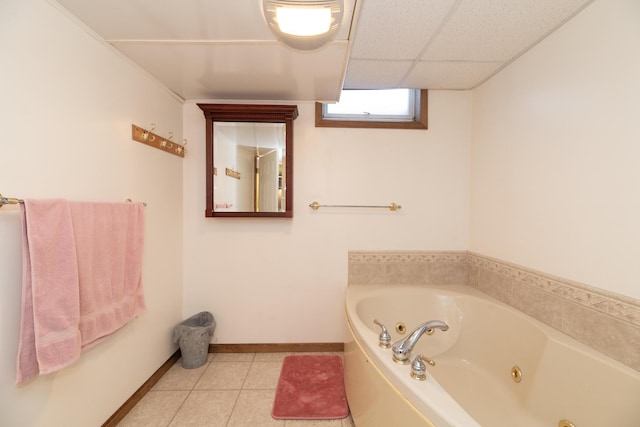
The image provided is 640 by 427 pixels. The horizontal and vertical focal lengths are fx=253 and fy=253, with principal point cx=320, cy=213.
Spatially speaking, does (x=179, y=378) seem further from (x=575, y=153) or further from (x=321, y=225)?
(x=575, y=153)

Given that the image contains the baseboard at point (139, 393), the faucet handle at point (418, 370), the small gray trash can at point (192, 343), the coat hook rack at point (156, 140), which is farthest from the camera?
the small gray trash can at point (192, 343)

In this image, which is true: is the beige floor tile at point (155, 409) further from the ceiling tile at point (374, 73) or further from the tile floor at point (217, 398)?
the ceiling tile at point (374, 73)

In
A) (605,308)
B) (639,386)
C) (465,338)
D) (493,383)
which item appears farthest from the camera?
(465,338)

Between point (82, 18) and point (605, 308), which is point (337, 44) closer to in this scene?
point (82, 18)

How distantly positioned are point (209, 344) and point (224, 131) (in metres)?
1.70

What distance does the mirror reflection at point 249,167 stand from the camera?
1975 mm

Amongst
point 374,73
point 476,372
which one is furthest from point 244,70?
point 476,372

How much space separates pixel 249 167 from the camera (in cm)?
198

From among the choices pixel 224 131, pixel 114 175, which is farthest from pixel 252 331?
pixel 224 131

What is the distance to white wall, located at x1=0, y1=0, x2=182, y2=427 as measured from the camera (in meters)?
0.91

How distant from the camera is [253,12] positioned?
109cm

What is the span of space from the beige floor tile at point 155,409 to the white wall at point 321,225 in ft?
1.78

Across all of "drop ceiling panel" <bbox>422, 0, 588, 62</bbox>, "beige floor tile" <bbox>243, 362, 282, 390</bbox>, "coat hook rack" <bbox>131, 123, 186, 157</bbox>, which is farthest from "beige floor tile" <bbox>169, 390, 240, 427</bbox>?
"drop ceiling panel" <bbox>422, 0, 588, 62</bbox>

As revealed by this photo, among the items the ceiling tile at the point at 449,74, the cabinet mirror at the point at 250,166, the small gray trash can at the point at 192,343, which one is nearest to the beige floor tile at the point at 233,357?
the small gray trash can at the point at 192,343
